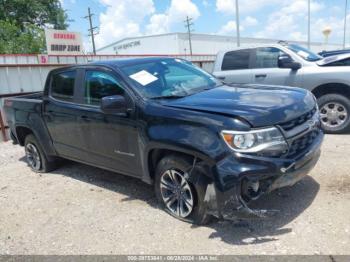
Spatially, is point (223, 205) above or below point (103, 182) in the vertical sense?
above

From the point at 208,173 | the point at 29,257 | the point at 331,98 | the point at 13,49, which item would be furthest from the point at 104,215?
the point at 13,49

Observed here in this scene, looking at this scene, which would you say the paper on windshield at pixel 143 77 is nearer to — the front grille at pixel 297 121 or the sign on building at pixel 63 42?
the front grille at pixel 297 121

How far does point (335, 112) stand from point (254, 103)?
12.6ft

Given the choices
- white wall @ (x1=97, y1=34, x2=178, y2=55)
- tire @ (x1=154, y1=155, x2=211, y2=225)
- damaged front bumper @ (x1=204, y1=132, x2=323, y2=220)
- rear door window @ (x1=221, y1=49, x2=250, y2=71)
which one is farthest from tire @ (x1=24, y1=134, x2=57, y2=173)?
white wall @ (x1=97, y1=34, x2=178, y2=55)

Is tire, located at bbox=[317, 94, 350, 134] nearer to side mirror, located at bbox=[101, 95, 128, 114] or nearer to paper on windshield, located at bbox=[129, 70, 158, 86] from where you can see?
paper on windshield, located at bbox=[129, 70, 158, 86]

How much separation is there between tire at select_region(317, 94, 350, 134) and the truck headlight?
3.87m

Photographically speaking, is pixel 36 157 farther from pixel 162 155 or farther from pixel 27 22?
pixel 27 22

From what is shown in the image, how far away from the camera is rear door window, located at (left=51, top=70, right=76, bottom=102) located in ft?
16.4

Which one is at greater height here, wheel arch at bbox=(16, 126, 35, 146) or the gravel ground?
wheel arch at bbox=(16, 126, 35, 146)

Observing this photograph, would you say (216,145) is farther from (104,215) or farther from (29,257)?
(29,257)

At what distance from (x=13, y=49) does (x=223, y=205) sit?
40.3 metres

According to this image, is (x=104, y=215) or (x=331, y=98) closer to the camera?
(x=104, y=215)

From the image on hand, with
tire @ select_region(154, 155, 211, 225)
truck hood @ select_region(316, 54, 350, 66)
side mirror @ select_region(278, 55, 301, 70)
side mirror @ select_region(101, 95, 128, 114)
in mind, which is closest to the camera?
tire @ select_region(154, 155, 211, 225)

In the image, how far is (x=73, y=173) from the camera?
5898 millimetres
